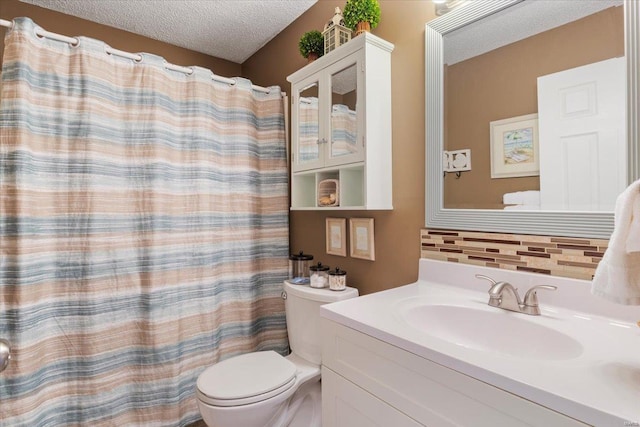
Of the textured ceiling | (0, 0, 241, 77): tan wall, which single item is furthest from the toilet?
(0, 0, 241, 77): tan wall

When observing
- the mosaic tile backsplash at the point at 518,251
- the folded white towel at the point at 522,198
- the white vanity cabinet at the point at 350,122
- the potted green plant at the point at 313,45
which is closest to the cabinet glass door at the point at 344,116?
the white vanity cabinet at the point at 350,122

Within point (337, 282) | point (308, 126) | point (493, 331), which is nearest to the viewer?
point (493, 331)

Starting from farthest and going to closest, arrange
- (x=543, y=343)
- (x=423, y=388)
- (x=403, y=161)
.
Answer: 1. (x=403, y=161)
2. (x=543, y=343)
3. (x=423, y=388)

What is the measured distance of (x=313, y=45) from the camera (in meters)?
1.78

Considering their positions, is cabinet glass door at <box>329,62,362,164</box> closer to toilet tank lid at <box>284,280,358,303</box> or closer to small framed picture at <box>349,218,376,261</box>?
small framed picture at <box>349,218,376,261</box>

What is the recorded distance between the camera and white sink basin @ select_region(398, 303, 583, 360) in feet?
2.86

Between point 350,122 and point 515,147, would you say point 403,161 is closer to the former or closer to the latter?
point 350,122

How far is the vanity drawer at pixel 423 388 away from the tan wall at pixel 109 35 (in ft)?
7.83

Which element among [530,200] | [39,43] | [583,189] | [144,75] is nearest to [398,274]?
[530,200]

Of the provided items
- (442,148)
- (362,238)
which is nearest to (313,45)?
(442,148)

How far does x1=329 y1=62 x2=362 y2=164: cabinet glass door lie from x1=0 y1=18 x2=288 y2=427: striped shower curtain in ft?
2.20

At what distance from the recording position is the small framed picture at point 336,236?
5.83ft

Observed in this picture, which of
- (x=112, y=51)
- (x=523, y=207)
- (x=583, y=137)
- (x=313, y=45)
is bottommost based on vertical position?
(x=523, y=207)

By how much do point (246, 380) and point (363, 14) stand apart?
173 centimetres
